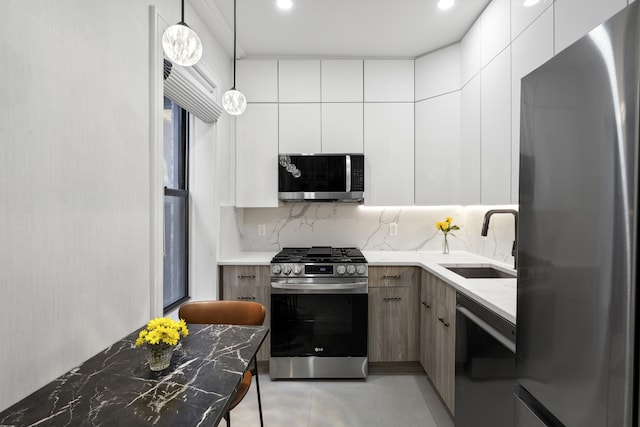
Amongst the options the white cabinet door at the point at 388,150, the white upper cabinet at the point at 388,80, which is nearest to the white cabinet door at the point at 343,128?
the white cabinet door at the point at 388,150

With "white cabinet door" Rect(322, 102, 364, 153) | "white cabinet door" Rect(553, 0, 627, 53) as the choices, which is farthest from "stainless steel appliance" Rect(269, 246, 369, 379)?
"white cabinet door" Rect(553, 0, 627, 53)

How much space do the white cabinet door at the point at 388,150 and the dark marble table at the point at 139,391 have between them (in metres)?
2.05

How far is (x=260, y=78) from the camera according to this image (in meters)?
3.08

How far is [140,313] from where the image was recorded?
1665 mm

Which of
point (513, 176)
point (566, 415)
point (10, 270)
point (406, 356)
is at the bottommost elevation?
point (406, 356)

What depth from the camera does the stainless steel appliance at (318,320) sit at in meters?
2.71

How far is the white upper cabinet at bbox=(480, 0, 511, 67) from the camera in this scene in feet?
6.90

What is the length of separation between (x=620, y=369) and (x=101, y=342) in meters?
1.67

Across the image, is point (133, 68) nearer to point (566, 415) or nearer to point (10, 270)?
point (10, 270)

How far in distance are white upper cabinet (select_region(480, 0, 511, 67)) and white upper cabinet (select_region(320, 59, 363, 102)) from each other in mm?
1058

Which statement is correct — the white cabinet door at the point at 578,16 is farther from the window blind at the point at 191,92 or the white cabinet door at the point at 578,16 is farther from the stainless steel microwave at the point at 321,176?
the window blind at the point at 191,92

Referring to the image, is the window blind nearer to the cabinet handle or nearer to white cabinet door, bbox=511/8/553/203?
white cabinet door, bbox=511/8/553/203

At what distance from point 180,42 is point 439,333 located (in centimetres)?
221

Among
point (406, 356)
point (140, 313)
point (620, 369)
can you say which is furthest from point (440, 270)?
point (140, 313)
